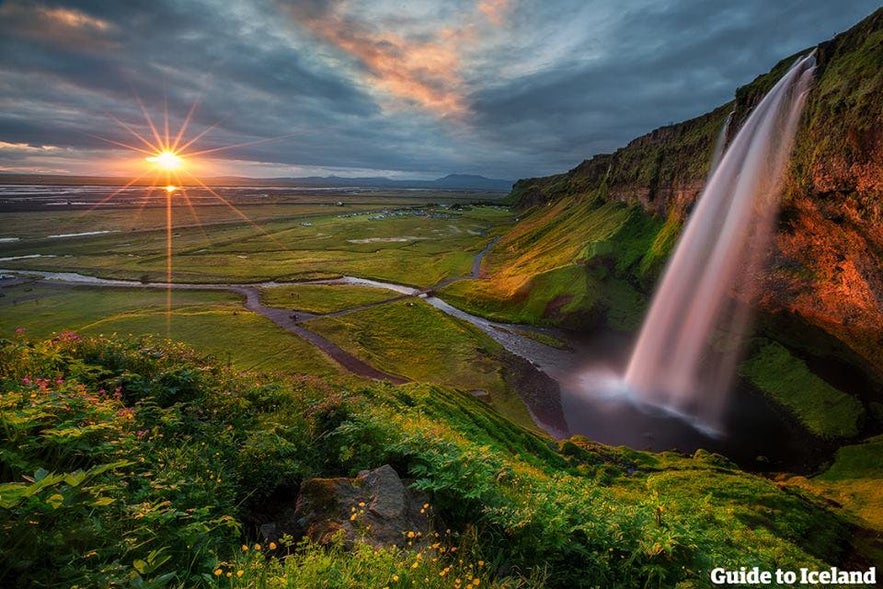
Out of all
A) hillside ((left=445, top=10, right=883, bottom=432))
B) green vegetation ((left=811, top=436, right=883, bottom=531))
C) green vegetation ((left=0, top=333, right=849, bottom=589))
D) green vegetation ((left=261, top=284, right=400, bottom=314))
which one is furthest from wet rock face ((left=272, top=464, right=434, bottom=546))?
green vegetation ((left=261, top=284, right=400, bottom=314))

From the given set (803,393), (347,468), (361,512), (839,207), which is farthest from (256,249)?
(361,512)

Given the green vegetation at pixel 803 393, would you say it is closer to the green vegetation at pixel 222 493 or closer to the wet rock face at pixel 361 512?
the green vegetation at pixel 222 493

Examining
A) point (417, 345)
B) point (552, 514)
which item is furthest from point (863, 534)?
point (417, 345)

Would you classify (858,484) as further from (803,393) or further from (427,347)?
(427,347)

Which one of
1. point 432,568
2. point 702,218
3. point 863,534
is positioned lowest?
point 863,534

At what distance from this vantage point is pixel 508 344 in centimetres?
5541

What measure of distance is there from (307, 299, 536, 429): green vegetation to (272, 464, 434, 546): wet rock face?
29.2m

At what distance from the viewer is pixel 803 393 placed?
3788 cm

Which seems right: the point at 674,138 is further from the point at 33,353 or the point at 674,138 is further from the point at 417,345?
the point at 33,353

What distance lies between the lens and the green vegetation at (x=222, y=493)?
16.0 ft

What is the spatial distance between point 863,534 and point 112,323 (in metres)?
77.6

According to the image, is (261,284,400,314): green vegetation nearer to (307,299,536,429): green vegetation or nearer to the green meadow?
(307,299,536,429): green vegetation

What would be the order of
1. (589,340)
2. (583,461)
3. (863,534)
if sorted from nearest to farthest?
(863,534) → (583,461) → (589,340)

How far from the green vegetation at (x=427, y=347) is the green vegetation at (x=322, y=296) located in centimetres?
580
